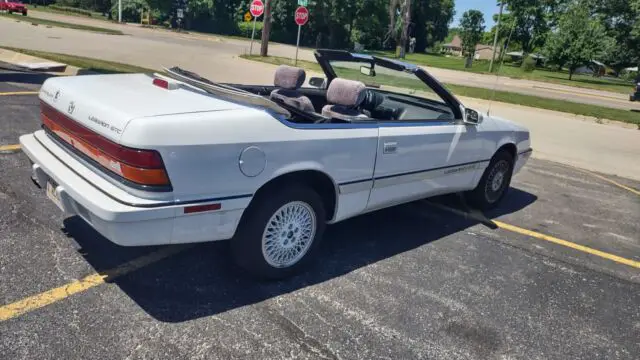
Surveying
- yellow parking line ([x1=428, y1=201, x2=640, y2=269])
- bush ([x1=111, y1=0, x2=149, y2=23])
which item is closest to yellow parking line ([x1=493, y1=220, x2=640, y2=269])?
yellow parking line ([x1=428, y1=201, x2=640, y2=269])

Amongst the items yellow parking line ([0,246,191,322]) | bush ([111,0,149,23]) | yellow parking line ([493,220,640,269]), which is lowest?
yellow parking line ([0,246,191,322])

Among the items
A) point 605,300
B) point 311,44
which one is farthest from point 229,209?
point 311,44

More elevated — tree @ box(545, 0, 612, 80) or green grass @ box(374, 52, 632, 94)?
tree @ box(545, 0, 612, 80)

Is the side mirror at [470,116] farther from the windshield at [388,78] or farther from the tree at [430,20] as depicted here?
the tree at [430,20]

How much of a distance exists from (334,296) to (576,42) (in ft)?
135

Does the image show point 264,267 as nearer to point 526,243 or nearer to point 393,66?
point 393,66

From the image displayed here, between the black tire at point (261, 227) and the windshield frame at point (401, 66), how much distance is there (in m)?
1.54

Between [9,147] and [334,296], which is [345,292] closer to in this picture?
[334,296]

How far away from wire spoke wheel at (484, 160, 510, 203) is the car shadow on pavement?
70 centimetres

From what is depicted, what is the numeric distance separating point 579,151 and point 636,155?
1.25 meters

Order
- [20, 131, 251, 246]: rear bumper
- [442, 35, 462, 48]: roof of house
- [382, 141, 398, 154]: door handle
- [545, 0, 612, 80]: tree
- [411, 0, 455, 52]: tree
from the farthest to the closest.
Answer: [442, 35, 462, 48]: roof of house
[411, 0, 455, 52]: tree
[545, 0, 612, 80]: tree
[382, 141, 398, 154]: door handle
[20, 131, 251, 246]: rear bumper

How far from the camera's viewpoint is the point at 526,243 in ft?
15.4

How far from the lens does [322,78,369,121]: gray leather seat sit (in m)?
3.82

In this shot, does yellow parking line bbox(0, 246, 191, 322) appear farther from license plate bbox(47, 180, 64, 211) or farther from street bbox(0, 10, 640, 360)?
license plate bbox(47, 180, 64, 211)
